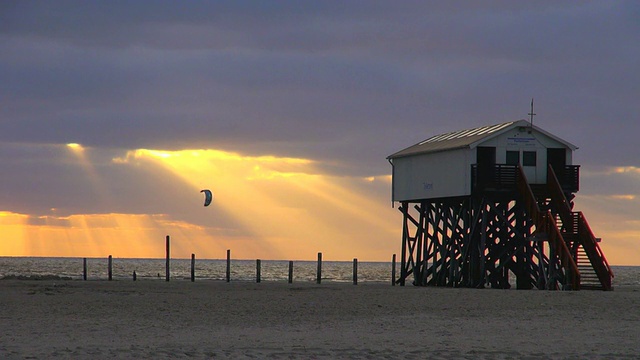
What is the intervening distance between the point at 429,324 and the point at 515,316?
134 inches

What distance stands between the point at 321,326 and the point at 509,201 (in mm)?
23337

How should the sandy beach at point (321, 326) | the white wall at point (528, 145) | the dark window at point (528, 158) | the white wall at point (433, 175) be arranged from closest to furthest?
the sandy beach at point (321, 326), the white wall at point (528, 145), the dark window at point (528, 158), the white wall at point (433, 175)

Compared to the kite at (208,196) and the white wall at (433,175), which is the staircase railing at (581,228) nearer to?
the white wall at (433,175)

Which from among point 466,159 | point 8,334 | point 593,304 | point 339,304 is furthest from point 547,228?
point 8,334

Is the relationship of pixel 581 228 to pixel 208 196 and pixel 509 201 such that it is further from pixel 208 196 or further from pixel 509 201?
pixel 208 196

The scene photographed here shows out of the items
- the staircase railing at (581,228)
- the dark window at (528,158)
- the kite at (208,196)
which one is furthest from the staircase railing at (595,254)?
the kite at (208,196)

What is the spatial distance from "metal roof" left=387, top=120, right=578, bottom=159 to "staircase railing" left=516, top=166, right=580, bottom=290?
187cm

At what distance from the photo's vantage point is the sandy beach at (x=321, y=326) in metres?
20.3

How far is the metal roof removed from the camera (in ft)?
147

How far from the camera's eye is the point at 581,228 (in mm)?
42531

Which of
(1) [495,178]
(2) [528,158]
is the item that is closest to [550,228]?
(1) [495,178]

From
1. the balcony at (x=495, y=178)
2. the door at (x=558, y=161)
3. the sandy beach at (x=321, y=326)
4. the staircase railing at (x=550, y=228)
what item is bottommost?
the sandy beach at (x=321, y=326)

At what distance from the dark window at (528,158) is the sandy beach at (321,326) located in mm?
10157

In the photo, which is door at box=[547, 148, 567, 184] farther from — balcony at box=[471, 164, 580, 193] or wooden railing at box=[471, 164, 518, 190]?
wooden railing at box=[471, 164, 518, 190]
